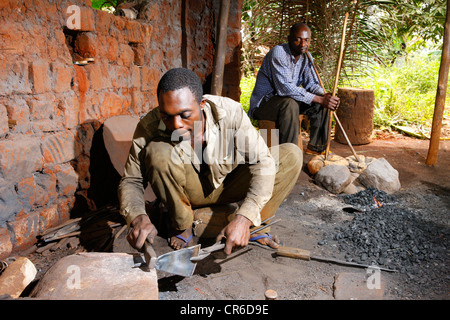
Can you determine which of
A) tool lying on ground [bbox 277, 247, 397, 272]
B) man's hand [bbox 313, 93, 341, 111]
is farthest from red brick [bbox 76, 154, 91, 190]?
man's hand [bbox 313, 93, 341, 111]

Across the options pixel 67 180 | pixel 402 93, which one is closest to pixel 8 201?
pixel 67 180

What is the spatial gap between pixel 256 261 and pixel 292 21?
5.35 meters

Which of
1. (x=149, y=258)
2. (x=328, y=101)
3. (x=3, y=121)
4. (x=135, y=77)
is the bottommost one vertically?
(x=149, y=258)

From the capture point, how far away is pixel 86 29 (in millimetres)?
2955

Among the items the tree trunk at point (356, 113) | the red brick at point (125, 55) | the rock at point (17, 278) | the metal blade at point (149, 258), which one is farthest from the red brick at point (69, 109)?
the tree trunk at point (356, 113)

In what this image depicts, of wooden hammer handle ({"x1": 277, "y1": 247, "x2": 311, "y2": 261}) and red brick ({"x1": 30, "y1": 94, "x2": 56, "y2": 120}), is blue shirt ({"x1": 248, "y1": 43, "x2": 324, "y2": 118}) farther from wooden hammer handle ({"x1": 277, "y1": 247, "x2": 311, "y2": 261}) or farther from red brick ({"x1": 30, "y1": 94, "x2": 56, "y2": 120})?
red brick ({"x1": 30, "y1": 94, "x2": 56, "y2": 120})

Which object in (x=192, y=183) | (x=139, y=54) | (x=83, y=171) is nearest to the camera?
(x=192, y=183)

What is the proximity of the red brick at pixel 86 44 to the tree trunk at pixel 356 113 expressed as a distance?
13.5 ft

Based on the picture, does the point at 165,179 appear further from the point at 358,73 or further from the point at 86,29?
the point at 358,73

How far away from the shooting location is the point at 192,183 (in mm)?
2562

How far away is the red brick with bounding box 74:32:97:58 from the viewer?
2967 millimetres

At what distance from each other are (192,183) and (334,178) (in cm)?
223

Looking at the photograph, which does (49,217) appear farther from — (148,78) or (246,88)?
(246,88)

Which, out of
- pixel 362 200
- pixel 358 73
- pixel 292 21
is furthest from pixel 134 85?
pixel 358 73
